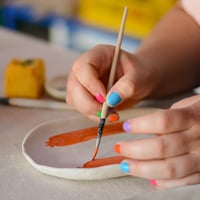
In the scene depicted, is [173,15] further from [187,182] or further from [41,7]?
[41,7]

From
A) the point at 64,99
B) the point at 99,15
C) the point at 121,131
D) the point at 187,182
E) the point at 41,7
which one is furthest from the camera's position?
the point at 41,7

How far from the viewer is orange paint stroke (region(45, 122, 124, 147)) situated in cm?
56

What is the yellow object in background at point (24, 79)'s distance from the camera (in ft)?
2.18

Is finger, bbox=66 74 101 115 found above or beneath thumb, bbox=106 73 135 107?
beneath

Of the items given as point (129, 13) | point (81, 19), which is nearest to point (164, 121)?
point (129, 13)

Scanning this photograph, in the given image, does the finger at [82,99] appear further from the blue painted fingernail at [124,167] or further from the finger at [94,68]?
the blue painted fingernail at [124,167]

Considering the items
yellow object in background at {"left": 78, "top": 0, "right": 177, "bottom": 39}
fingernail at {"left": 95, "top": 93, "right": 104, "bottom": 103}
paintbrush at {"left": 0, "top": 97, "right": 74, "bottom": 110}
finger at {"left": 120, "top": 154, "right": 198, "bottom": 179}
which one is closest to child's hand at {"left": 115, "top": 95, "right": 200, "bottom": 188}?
finger at {"left": 120, "top": 154, "right": 198, "bottom": 179}

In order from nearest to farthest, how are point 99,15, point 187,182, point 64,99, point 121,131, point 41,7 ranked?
point 187,182 → point 121,131 → point 64,99 → point 99,15 → point 41,7

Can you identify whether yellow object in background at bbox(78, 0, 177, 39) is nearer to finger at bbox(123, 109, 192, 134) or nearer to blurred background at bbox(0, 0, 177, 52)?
blurred background at bbox(0, 0, 177, 52)

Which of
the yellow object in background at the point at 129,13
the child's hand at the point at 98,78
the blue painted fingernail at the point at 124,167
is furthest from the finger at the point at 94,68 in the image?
the yellow object in background at the point at 129,13

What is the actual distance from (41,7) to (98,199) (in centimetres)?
137

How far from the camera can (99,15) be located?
163cm

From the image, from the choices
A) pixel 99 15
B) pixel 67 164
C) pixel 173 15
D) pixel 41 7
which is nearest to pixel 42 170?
pixel 67 164

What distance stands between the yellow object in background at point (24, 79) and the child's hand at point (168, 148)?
0.25 metres
